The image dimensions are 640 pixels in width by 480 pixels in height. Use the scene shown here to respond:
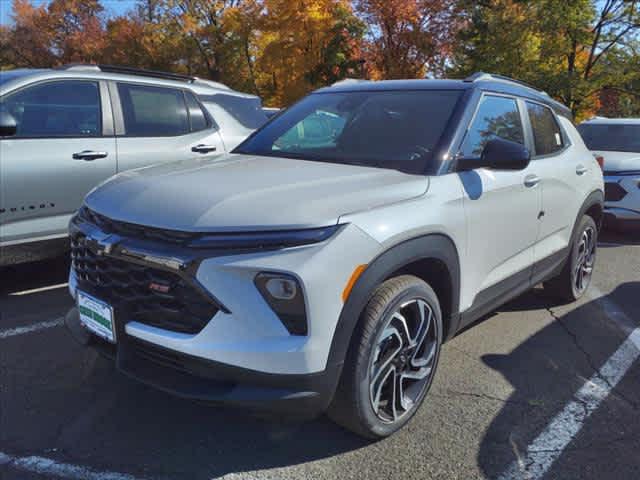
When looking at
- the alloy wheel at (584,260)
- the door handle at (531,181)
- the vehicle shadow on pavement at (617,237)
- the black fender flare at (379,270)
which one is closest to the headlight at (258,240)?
the black fender flare at (379,270)

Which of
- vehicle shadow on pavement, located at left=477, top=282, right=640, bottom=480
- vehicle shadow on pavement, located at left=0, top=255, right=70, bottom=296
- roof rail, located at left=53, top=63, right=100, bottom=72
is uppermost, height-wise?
roof rail, located at left=53, top=63, right=100, bottom=72

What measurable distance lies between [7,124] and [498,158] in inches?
139

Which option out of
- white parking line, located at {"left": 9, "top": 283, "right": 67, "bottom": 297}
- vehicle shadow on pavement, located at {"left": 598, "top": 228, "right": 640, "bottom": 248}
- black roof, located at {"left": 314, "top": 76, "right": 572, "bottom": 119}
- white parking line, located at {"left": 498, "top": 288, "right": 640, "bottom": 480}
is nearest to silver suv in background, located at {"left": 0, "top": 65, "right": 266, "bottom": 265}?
white parking line, located at {"left": 9, "top": 283, "right": 67, "bottom": 297}

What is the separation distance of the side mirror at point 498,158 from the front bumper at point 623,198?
526 centimetres

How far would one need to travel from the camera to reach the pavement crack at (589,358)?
126 inches

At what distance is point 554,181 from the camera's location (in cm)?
397

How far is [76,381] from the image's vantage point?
322 cm

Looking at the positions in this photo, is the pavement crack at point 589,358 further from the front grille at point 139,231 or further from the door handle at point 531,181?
the front grille at point 139,231

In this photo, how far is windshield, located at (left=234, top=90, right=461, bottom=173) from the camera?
3092 millimetres

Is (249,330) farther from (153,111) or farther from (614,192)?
(614,192)

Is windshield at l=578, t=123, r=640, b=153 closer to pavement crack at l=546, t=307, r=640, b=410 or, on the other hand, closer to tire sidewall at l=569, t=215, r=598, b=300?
tire sidewall at l=569, t=215, r=598, b=300

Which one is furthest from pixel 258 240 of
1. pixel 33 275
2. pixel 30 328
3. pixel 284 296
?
pixel 33 275

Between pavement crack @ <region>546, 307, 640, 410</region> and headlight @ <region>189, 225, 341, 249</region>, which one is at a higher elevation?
headlight @ <region>189, 225, 341, 249</region>

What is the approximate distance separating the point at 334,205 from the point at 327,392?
2.54 ft
